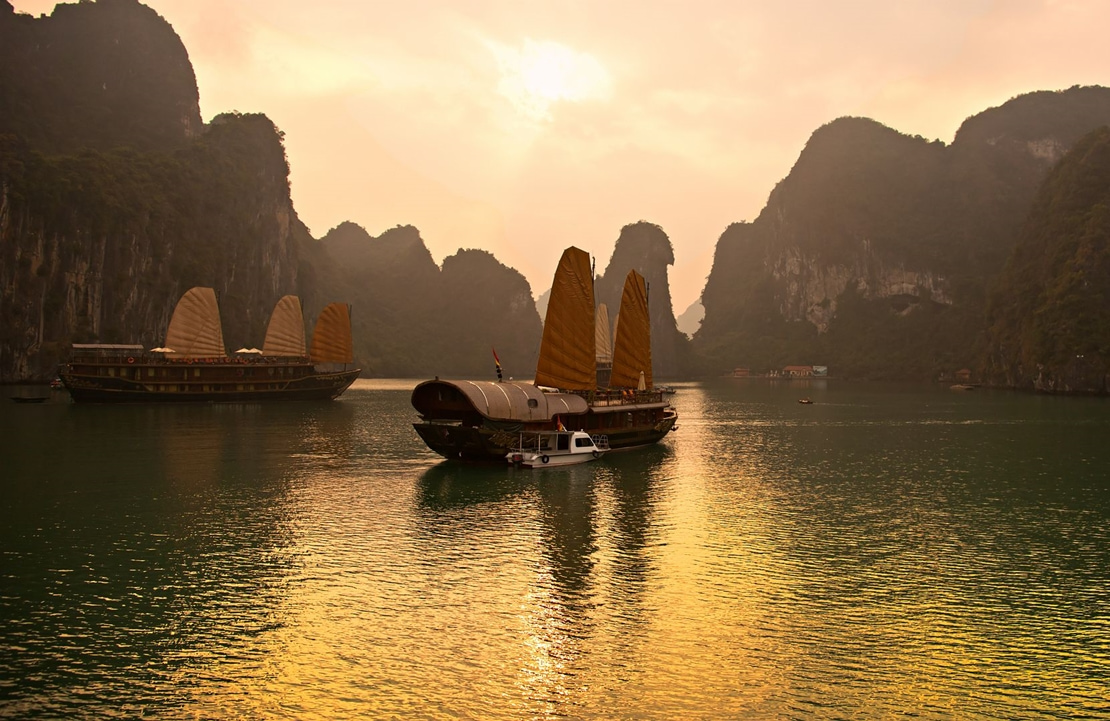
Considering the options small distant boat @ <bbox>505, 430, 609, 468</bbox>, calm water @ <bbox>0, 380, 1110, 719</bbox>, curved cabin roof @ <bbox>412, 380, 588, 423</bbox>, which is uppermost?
curved cabin roof @ <bbox>412, 380, 588, 423</bbox>

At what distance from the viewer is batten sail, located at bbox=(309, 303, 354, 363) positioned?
284 ft

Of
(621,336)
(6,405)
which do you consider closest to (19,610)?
(621,336)

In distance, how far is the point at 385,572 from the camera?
18.9 meters

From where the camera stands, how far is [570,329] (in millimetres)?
38125

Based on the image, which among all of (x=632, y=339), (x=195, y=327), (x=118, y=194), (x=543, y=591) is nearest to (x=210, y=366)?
(x=195, y=327)

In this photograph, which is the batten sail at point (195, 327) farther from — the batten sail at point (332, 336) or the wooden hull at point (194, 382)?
the batten sail at point (332, 336)

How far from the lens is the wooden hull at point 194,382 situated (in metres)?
69.9

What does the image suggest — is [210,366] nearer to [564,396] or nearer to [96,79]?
[564,396]

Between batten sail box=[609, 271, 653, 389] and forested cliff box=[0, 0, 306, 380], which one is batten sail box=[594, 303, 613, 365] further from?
forested cliff box=[0, 0, 306, 380]

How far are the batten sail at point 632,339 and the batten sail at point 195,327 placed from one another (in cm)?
4981


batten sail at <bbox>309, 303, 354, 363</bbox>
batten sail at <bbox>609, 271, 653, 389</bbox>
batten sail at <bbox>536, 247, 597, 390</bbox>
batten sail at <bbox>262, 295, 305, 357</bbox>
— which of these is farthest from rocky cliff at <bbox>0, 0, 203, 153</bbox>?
batten sail at <bbox>536, 247, 597, 390</bbox>

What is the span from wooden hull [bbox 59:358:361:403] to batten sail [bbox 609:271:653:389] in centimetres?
4605

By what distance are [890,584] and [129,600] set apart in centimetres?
1698

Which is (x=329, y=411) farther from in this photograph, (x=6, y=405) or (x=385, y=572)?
(x=385, y=572)
